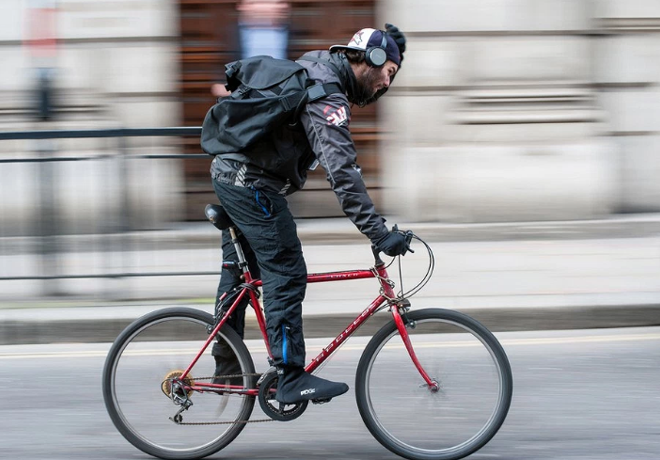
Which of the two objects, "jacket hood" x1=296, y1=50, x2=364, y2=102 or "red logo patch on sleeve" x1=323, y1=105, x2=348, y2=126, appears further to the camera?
"jacket hood" x1=296, y1=50, x2=364, y2=102

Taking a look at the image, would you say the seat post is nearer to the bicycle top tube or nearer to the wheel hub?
the bicycle top tube

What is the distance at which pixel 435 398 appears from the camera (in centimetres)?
411

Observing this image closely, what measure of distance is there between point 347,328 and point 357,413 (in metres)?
0.84

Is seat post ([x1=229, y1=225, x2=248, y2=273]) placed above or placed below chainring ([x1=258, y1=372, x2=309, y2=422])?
above

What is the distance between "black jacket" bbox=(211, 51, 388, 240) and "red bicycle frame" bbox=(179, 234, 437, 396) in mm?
300

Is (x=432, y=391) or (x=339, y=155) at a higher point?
(x=339, y=155)

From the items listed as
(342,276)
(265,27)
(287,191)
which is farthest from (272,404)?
(265,27)

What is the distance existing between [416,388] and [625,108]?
5.90m

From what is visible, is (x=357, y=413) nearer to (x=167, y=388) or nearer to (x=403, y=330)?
(x=403, y=330)

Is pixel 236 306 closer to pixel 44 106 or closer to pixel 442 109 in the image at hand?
pixel 44 106

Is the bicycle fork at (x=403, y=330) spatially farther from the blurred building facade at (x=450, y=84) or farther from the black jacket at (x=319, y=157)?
the blurred building facade at (x=450, y=84)

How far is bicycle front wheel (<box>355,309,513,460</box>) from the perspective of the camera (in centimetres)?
404

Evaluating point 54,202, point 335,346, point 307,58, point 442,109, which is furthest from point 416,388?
point 442,109

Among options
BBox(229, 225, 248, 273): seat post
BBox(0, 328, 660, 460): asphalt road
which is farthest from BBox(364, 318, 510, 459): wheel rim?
BBox(229, 225, 248, 273): seat post
